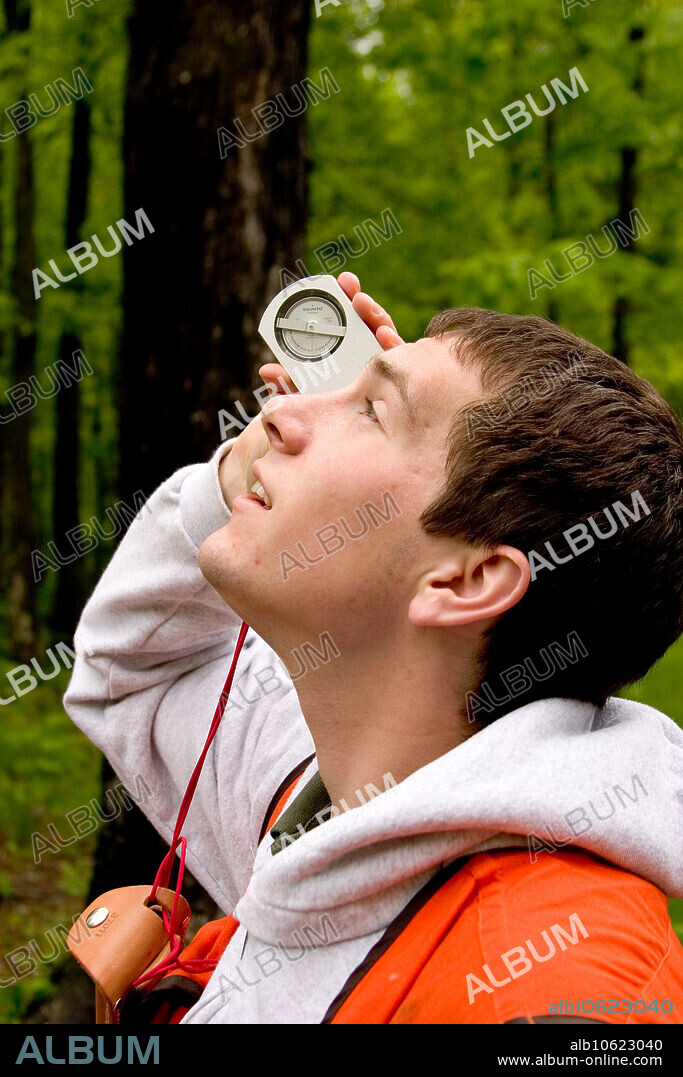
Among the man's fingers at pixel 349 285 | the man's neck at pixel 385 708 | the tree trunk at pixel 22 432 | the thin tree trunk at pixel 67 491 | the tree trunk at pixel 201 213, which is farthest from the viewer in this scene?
the thin tree trunk at pixel 67 491

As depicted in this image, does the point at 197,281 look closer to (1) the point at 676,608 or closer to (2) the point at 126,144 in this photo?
(2) the point at 126,144

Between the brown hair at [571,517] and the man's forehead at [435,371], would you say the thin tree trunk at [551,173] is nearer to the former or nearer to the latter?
the man's forehead at [435,371]

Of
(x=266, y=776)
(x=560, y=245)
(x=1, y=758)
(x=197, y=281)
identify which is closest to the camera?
(x=266, y=776)

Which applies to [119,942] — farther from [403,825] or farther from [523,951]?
[523,951]

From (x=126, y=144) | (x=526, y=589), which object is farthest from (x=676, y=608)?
(x=126, y=144)

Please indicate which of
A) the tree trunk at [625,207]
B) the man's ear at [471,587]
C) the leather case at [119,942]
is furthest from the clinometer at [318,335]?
the tree trunk at [625,207]

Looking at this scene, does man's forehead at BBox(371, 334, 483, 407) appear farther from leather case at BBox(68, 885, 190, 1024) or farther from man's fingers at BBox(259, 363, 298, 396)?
leather case at BBox(68, 885, 190, 1024)

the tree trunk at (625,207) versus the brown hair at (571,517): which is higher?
the tree trunk at (625,207)

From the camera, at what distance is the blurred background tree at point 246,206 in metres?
3.40

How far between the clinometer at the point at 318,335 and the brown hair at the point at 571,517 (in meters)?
0.44

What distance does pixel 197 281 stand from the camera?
3385mm

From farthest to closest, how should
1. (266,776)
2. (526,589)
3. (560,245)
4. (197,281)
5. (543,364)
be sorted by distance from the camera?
(560,245) → (197,281) → (266,776) → (543,364) → (526,589)

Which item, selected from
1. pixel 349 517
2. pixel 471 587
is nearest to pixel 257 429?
pixel 349 517

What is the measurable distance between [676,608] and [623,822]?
49 cm
